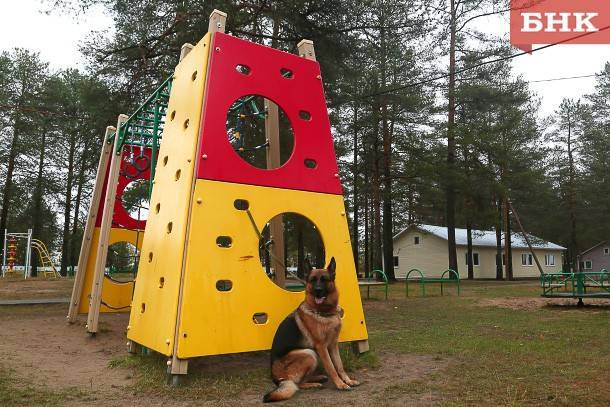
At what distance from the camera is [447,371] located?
5.34m

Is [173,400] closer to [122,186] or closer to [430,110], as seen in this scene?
[122,186]

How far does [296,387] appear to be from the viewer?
4500mm

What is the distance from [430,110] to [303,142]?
1913 cm

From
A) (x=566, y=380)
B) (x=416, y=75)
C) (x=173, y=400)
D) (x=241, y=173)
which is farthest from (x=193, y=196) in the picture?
(x=416, y=75)

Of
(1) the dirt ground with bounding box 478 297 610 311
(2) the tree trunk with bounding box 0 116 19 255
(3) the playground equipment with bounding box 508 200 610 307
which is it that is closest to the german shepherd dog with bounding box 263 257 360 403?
(1) the dirt ground with bounding box 478 297 610 311

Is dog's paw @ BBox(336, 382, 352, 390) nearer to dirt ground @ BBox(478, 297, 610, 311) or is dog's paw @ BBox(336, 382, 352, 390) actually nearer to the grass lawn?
the grass lawn

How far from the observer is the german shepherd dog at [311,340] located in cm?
469

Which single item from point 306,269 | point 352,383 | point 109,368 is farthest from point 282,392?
point 109,368

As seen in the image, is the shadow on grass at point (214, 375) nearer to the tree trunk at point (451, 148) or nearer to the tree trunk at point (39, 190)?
the tree trunk at point (451, 148)

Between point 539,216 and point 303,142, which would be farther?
point 539,216

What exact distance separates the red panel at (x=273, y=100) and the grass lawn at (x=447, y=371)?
6.96 feet

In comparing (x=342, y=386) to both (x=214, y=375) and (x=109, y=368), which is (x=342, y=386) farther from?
(x=109, y=368)

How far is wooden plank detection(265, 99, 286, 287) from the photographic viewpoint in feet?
22.9

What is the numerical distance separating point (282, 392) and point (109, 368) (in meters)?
2.65
